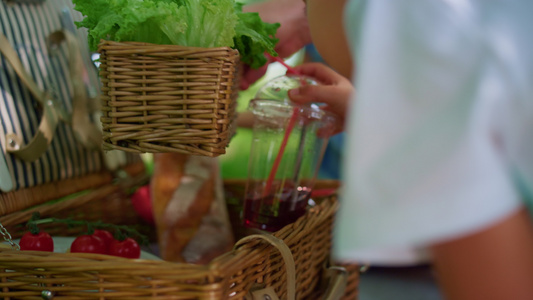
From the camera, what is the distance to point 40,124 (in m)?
0.77

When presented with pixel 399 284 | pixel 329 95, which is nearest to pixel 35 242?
pixel 329 95

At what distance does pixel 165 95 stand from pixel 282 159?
0.24 m

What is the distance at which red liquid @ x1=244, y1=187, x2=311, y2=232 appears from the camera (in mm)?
727

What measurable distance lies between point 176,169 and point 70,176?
0.66 feet

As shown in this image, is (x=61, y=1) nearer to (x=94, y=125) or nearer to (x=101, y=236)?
(x=94, y=125)

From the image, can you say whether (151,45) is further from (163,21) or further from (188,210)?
(188,210)

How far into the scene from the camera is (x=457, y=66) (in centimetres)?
33

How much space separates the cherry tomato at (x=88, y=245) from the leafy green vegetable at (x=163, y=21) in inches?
9.4

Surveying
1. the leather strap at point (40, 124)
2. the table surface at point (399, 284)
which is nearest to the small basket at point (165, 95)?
the leather strap at point (40, 124)

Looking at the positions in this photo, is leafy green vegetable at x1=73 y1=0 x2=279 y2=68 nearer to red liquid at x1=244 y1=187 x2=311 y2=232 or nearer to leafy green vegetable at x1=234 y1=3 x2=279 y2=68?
leafy green vegetable at x1=234 y1=3 x2=279 y2=68

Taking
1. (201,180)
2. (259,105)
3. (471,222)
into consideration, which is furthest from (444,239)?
(201,180)

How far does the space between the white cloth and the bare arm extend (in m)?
0.01

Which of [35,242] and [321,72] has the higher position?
[321,72]

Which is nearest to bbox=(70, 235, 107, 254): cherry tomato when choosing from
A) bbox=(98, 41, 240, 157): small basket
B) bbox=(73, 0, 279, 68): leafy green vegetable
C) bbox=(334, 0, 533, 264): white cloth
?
bbox=(98, 41, 240, 157): small basket
